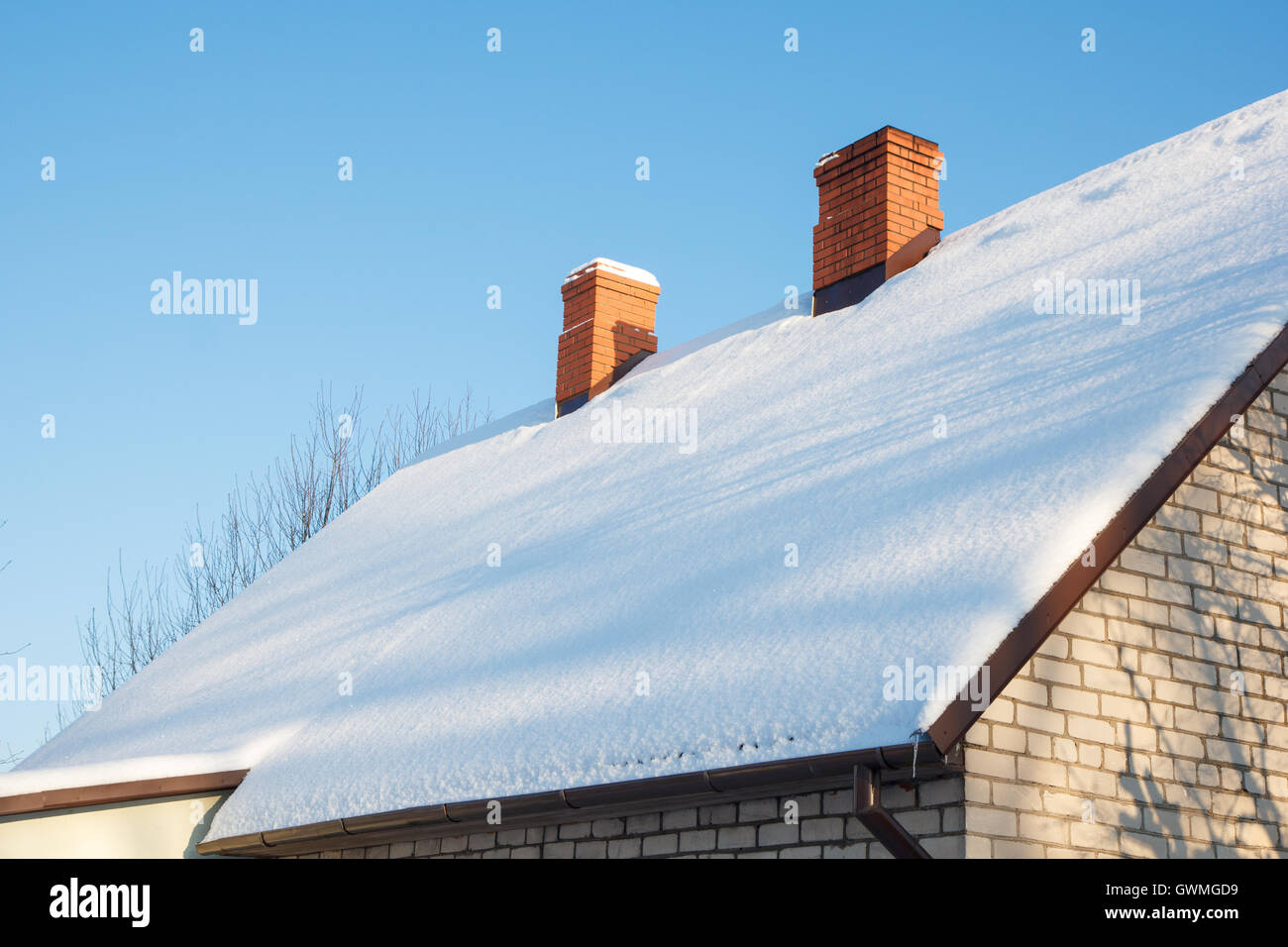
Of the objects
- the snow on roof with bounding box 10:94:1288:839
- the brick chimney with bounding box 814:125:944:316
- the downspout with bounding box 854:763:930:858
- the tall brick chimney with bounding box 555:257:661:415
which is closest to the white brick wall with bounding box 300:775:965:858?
the downspout with bounding box 854:763:930:858

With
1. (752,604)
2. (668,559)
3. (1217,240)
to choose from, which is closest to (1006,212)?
(1217,240)

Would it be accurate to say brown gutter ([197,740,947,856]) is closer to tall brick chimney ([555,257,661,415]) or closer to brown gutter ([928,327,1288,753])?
brown gutter ([928,327,1288,753])

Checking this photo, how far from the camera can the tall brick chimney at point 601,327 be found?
12.8 m

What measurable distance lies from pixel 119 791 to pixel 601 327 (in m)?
6.26

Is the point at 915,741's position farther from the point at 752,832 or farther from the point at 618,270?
the point at 618,270

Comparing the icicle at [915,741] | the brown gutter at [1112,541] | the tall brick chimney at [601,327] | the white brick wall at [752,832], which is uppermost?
the tall brick chimney at [601,327]

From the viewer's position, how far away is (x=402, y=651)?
8.91 metres

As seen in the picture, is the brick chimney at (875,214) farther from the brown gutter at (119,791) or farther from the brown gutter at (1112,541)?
the brown gutter at (119,791)

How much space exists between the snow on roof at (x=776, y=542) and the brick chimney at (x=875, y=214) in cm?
26

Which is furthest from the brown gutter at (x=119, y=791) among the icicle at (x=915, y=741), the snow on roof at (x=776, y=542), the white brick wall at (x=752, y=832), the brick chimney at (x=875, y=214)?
the brick chimney at (x=875, y=214)

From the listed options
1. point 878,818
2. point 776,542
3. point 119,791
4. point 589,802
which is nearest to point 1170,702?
point 878,818

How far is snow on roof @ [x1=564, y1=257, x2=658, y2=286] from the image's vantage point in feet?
43.4

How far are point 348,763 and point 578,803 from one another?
80.1 inches

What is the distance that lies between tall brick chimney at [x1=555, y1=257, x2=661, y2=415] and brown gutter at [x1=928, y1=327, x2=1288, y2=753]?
7.24 metres
